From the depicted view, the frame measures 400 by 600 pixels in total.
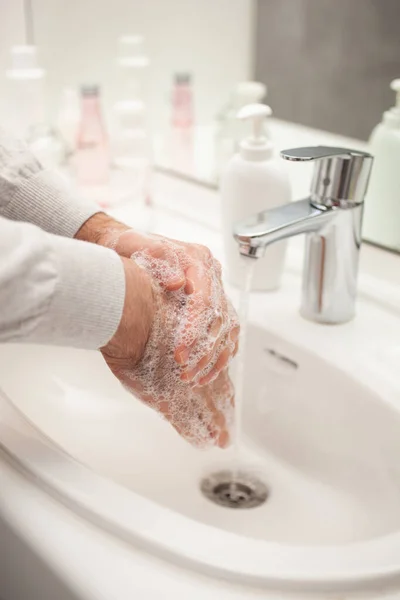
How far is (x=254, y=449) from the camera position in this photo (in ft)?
2.71

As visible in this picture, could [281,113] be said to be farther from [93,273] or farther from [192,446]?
[93,273]

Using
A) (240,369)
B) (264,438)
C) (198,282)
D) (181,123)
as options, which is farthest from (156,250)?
(181,123)

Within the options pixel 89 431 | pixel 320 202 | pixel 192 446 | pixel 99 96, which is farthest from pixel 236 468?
pixel 99 96

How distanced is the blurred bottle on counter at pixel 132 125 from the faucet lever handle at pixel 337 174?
41cm

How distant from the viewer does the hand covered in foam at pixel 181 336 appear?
0.60 meters

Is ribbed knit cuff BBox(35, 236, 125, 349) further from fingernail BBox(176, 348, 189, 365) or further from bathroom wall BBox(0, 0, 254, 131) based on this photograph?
bathroom wall BBox(0, 0, 254, 131)

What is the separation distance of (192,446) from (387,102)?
0.50m

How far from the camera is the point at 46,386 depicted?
84 centimetres

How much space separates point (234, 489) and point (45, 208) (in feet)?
1.16

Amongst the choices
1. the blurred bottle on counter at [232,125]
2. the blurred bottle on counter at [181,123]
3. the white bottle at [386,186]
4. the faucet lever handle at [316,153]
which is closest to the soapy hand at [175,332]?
the faucet lever handle at [316,153]

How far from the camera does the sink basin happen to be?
0.50 metres

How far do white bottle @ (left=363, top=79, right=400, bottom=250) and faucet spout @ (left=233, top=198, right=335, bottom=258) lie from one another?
0.38ft

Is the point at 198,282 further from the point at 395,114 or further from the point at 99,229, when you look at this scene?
the point at 395,114

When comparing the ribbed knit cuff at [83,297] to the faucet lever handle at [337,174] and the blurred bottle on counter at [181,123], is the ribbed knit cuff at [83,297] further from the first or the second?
the blurred bottle on counter at [181,123]
